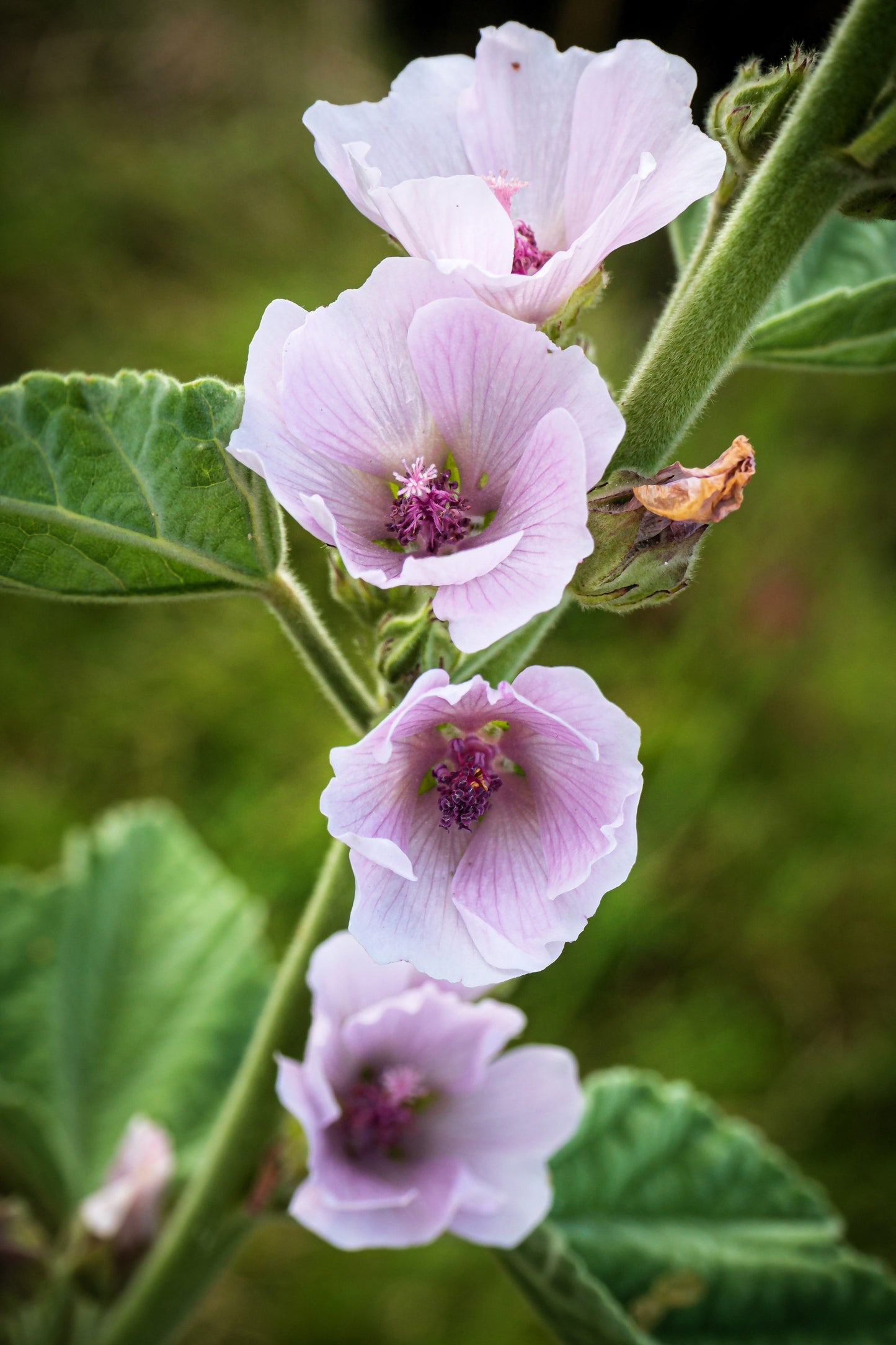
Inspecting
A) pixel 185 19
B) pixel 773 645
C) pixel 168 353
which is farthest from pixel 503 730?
pixel 185 19

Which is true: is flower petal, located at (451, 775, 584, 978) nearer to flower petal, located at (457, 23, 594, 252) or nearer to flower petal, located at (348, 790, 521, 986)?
flower petal, located at (348, 790, 521, 986)

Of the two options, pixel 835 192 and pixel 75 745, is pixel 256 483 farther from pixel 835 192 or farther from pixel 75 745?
pixel 75 745

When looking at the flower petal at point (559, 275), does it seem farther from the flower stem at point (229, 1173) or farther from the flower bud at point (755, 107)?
the flower stem at point (229, 1173)

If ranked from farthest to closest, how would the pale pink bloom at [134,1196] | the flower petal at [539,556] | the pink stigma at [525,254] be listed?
the pale pink bloom at [134,1196] → the pink stigma at [525,254] → the flower petal at [539,556]

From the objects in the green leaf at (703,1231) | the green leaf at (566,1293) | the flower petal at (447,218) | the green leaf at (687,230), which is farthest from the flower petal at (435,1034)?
the green leaf at (687,230)

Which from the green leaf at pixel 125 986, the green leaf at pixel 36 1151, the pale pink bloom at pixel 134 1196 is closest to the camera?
the pale pink bloom at pixel 134 1196

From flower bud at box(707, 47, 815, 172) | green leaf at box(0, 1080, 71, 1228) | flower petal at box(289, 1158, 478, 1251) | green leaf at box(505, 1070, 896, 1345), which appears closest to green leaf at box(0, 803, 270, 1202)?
green leaf at box(0, 1080, 71, 1228)
